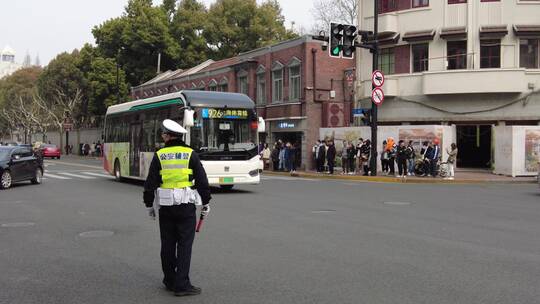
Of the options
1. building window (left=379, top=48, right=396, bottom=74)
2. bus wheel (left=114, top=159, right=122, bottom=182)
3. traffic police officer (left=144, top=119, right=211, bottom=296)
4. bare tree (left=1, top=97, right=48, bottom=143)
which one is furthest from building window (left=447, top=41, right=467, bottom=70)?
bare tree (left=1, top=97, right=48, bottom=143)

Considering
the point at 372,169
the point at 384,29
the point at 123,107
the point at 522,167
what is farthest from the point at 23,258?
the point at 384,29

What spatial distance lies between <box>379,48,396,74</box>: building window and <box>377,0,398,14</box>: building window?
205 cm

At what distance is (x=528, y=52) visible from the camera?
2717 cm

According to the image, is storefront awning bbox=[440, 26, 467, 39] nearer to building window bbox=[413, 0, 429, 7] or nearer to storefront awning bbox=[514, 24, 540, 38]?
building window bbox=[413, 0, 429, 7]

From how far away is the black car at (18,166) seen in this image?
18.8m

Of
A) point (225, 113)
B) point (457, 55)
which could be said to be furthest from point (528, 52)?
point (225, 113)

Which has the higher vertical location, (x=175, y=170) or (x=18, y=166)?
(x=175, y=170)

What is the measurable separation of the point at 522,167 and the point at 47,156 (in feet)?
137

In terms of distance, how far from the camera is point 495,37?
27.1 metres

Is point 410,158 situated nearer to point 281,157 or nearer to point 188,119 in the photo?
point 281,157

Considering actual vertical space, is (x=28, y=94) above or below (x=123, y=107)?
above

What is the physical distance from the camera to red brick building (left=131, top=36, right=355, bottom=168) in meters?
32.5

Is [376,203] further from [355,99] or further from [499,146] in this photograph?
[355,99]

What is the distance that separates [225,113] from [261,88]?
2079 cm
